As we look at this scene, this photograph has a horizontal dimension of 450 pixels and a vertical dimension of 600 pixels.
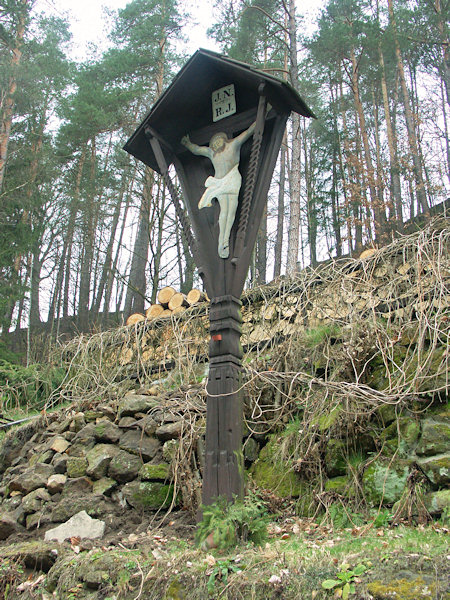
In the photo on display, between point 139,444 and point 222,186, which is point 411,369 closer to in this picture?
point 222,186

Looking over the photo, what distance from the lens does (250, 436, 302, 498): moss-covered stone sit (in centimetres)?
375

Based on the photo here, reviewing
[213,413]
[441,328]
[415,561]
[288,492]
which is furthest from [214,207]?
[415,561]

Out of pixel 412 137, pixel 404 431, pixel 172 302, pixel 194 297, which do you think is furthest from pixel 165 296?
pixel 412 137

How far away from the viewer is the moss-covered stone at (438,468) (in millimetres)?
3039

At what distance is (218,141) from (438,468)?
2.77 meters

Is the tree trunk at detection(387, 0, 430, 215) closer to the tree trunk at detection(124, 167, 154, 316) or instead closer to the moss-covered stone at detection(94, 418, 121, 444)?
the tree trunk at detection(124, 167, 154, 316)

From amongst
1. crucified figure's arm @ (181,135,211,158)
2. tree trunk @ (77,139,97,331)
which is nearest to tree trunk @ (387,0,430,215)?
tree trunk @ (77,139,97,331)

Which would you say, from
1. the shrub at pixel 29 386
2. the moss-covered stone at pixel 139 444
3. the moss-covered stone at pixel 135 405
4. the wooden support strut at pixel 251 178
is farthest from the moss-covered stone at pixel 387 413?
the shrub at pixel 29 386

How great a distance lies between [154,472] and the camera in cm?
396

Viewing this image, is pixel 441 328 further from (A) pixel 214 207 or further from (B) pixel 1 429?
(B) pixel 1 429

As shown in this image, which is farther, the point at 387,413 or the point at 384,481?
the point at 387,413

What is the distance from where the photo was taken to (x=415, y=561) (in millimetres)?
2143

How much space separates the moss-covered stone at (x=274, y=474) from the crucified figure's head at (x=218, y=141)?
2393 mm

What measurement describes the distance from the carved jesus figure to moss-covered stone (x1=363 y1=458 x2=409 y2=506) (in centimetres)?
181
